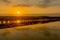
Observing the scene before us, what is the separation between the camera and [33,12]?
3.60 feet

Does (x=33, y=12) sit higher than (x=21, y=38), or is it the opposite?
(x=33, y=12)

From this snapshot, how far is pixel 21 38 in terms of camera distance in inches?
36.4

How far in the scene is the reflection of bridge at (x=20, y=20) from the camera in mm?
1031

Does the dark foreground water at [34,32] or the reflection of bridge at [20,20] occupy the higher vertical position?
the reflection of bridge at [20,20]

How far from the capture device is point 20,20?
Answer: 41.3 inches

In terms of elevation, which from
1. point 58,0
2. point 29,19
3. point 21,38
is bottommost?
point 21,38

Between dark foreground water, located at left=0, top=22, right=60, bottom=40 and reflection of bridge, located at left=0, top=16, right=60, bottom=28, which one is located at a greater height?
reflection of bridge, located at left=0, top=16, right=60, bottom=28

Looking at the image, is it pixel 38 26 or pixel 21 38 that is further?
pixel 38 26

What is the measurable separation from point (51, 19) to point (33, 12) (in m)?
0.16

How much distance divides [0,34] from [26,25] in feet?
0.71

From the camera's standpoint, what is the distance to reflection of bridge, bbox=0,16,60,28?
103 cm

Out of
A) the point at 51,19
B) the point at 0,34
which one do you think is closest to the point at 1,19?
the point at 0,34

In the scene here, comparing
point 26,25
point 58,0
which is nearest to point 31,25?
point 26,25

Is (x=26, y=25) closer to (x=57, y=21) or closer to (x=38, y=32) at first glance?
(x=38, y=32)
